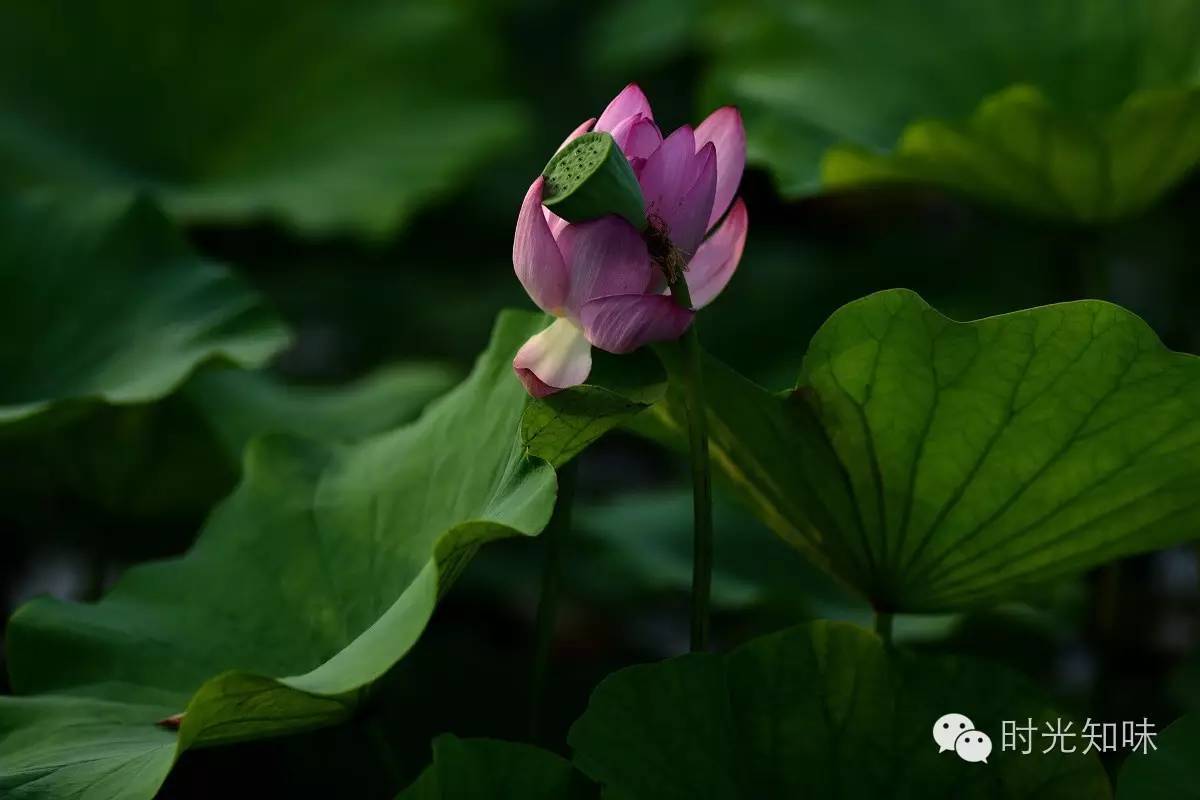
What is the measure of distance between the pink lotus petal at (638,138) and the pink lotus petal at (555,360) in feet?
0.33

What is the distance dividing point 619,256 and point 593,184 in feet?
0.17

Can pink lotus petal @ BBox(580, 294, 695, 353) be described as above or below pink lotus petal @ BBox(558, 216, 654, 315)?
below

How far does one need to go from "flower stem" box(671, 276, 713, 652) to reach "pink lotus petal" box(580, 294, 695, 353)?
0.01m

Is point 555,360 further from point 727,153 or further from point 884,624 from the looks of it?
point 884,624

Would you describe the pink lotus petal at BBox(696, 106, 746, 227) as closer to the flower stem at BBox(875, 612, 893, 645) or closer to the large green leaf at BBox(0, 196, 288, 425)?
the flower stem at BBox(875, 612, 893, 645)

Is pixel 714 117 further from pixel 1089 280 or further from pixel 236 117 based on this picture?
pixel 236 117

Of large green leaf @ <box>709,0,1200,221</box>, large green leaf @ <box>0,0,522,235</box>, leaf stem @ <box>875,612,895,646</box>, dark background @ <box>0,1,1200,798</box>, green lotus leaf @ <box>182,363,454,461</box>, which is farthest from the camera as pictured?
large green leaf @ <box>0,0,522,235</box>

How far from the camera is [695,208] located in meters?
0.80

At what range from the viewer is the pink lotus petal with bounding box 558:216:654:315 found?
0.77 m

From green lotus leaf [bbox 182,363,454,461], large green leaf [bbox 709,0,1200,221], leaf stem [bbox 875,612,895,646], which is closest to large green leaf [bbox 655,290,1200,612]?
leaf stem [bbox 875,612,895,646]

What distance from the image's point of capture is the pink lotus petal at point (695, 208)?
0.80 m

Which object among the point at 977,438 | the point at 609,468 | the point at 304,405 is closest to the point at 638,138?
the point at 977,438

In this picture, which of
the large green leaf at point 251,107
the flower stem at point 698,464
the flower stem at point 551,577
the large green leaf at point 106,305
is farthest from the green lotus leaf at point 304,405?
the flower stem at point 698,464

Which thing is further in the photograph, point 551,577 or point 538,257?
point 551,577
